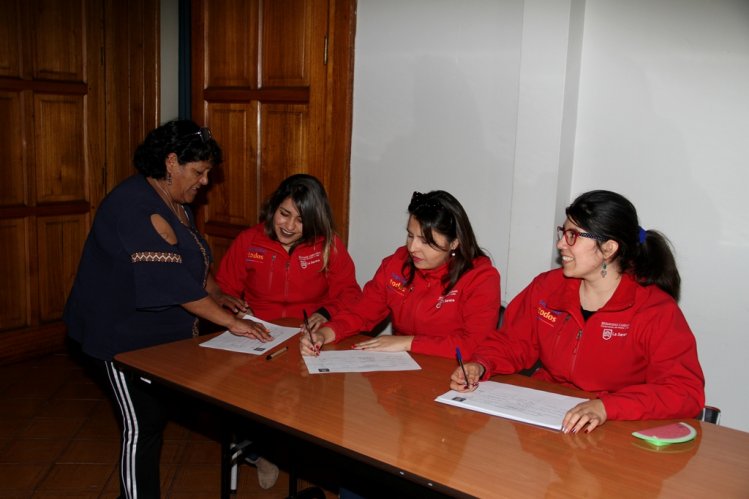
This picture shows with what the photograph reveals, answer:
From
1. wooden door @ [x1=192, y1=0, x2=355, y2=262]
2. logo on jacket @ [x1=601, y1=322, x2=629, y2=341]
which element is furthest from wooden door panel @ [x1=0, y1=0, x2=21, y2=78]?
logo on jacket @ [x1=601, y1=322, x2=629, y2=341]

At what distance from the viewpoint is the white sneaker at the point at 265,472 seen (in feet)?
11.1

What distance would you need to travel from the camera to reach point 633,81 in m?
3.18

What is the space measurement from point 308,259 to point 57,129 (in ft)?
8.39

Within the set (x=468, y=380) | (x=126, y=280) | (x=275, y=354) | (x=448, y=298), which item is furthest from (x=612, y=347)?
(x=126, y=280)

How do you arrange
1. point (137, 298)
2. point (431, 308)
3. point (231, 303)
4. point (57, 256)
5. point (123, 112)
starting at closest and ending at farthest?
point (137, 298), point (431, 308), point (231, 303), point (57, 256), point (123, 112)

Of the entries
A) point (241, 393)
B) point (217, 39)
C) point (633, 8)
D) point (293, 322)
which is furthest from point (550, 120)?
point (217, 39)

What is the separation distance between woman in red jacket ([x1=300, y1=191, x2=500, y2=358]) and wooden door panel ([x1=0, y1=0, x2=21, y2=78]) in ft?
9.95

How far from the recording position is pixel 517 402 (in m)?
2.17

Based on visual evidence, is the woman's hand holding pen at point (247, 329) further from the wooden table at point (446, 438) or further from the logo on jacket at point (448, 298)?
the logo on jacket at point (448, 298)

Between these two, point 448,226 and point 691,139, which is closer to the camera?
point 448,226

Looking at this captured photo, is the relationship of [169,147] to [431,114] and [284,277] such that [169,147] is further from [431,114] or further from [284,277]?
[431,114]

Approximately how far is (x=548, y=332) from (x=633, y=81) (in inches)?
53.1

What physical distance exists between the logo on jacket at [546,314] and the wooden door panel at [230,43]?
7.85 feet

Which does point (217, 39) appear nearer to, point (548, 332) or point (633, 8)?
point (633, 8)
